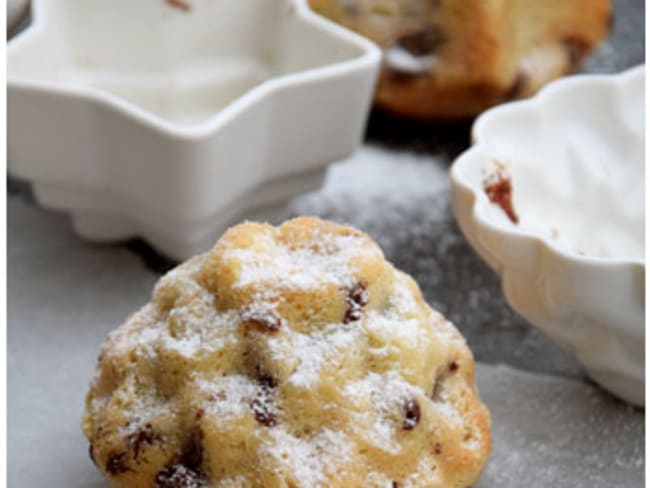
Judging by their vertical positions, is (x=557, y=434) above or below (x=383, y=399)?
below

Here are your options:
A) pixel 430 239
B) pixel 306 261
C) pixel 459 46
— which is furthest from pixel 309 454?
pixel 459 46

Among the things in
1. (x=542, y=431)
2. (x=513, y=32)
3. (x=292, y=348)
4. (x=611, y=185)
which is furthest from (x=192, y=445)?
(x=513, y=32)

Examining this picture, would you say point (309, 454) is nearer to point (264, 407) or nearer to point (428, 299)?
point (264, 407)

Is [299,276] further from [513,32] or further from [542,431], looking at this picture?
[513,32]

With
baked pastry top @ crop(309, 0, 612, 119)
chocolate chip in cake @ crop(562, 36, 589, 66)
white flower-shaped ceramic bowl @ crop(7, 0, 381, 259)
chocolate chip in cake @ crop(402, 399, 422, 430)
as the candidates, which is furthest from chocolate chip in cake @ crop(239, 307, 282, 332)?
chocolate chip in cake @ crop(562, 36, 589, 66)

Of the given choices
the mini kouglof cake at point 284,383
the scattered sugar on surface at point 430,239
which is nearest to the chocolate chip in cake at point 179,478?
the mini kouglof cake at point 284,383

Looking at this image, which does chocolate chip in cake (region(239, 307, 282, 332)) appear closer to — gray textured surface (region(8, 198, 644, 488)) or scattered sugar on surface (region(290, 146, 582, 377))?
gray textured surface (region(8, 198, 644, 488))

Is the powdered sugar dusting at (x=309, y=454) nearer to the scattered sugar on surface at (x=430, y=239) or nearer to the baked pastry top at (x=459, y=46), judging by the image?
the scattered sugar on surface at (x=430, y=239)
